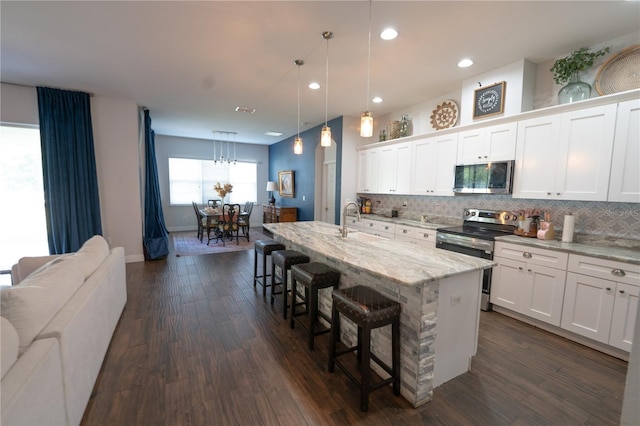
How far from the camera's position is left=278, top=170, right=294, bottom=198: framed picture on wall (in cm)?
761

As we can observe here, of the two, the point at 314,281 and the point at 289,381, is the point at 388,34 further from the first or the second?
the point at 289,381

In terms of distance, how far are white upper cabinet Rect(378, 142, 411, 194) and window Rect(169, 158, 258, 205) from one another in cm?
557

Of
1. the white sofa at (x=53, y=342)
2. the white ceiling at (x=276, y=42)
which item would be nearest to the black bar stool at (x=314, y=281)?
the white sofa at (x=53, y=342)

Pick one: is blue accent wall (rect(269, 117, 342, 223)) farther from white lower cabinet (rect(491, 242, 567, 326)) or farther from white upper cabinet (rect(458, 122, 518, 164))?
white lower cabinet (rect(491, 242, 567, 326))

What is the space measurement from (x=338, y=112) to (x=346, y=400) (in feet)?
15.3

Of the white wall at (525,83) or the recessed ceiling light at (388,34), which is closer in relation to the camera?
the recessed ceiling light at (388,34)

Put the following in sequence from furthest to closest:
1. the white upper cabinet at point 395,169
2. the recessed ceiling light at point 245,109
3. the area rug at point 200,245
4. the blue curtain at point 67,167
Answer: the area rug at point 200,245 → the recessed ceiling light at point 245,109 → the white upper cabinet at point 395,169 → the blue curtain at point 67,167

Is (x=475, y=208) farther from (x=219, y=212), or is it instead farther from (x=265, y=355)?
(x=219, y=212)

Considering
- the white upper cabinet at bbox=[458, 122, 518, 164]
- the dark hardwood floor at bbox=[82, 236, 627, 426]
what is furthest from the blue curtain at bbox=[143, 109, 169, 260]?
the white upper cabinet at bbox=[458, 122, 518, 164]

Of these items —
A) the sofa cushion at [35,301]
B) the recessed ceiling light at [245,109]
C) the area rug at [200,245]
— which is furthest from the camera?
the area rug at [200,245]

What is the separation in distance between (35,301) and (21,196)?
4.50 meters

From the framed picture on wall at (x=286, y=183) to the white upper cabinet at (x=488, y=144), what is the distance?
4.82 meters

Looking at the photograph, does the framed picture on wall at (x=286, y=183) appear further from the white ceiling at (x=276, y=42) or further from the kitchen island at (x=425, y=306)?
the kitchen island at (x=425, y=306)

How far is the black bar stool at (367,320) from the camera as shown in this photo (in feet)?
5.43
